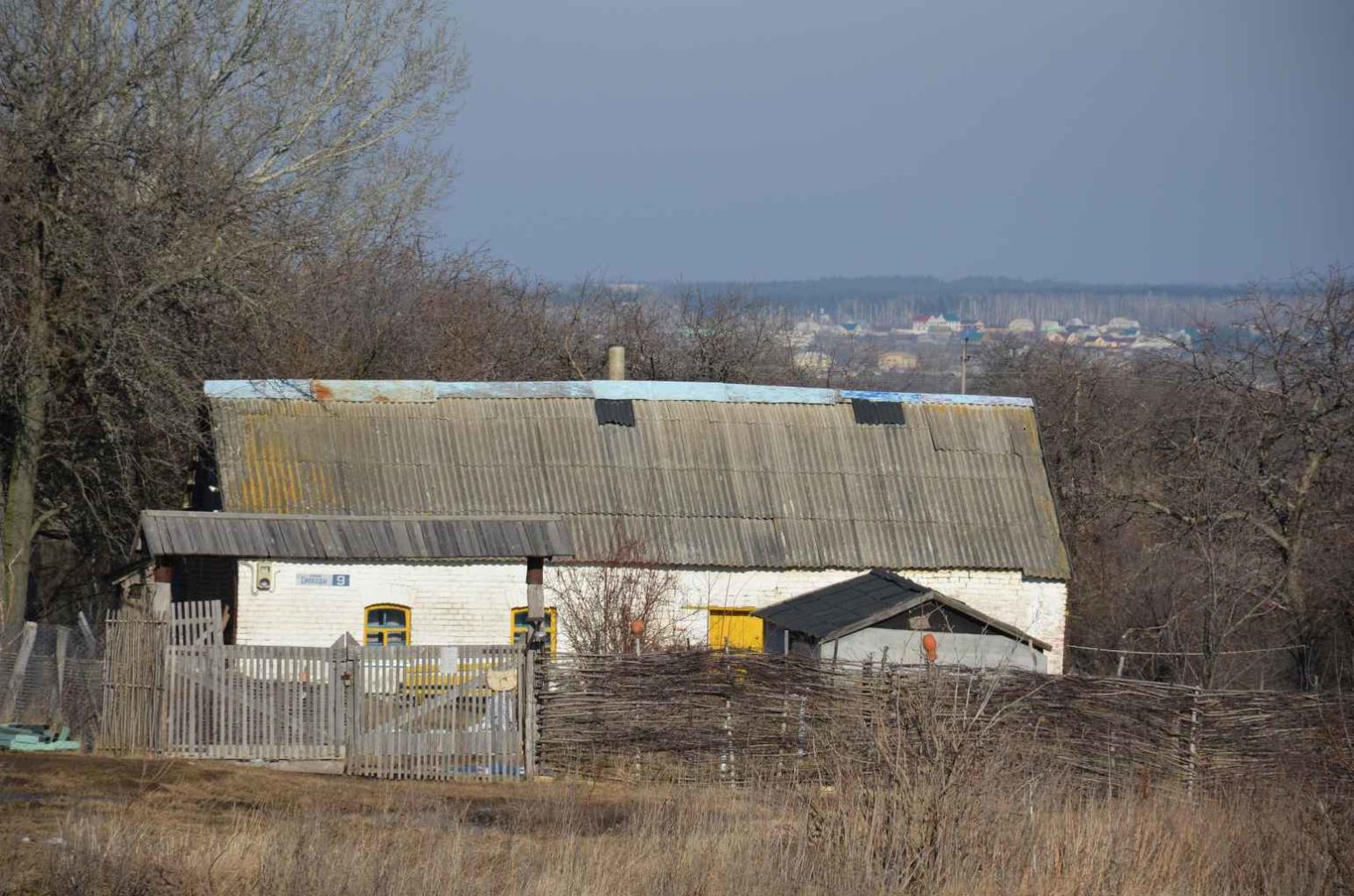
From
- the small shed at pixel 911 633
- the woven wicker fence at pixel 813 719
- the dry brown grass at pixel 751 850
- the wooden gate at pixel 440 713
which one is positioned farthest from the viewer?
the small shed at pixel 911 633

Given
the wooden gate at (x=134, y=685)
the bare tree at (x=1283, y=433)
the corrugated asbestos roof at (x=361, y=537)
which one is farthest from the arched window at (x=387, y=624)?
the bare tree at (x=1283, y=433)

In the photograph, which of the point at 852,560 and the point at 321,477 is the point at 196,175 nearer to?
the point at 321,477

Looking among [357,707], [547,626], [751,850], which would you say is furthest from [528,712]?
[751,850]

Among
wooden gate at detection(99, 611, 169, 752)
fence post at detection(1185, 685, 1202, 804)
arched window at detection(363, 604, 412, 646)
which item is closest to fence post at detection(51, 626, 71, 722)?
wooden gate at detection(99, 611, 169, 752)

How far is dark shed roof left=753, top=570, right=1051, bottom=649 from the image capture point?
19.2 metres

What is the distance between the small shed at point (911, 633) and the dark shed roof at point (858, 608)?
11mm

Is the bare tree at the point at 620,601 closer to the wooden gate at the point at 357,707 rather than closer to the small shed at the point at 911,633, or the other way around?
the small shed at the point at 911,633

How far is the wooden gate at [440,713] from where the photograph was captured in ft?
55.4

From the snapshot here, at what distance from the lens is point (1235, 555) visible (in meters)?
25.8

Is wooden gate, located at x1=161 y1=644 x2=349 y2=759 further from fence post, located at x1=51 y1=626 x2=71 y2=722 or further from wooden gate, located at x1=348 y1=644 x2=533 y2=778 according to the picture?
fence post, located at x1=51 y1=626 x2=71 y2=722

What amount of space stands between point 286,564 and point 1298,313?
1820cm

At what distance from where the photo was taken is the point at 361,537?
69.0 ft

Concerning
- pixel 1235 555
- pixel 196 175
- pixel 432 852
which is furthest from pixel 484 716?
pixel 1235 555

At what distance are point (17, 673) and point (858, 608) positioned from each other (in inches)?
399
